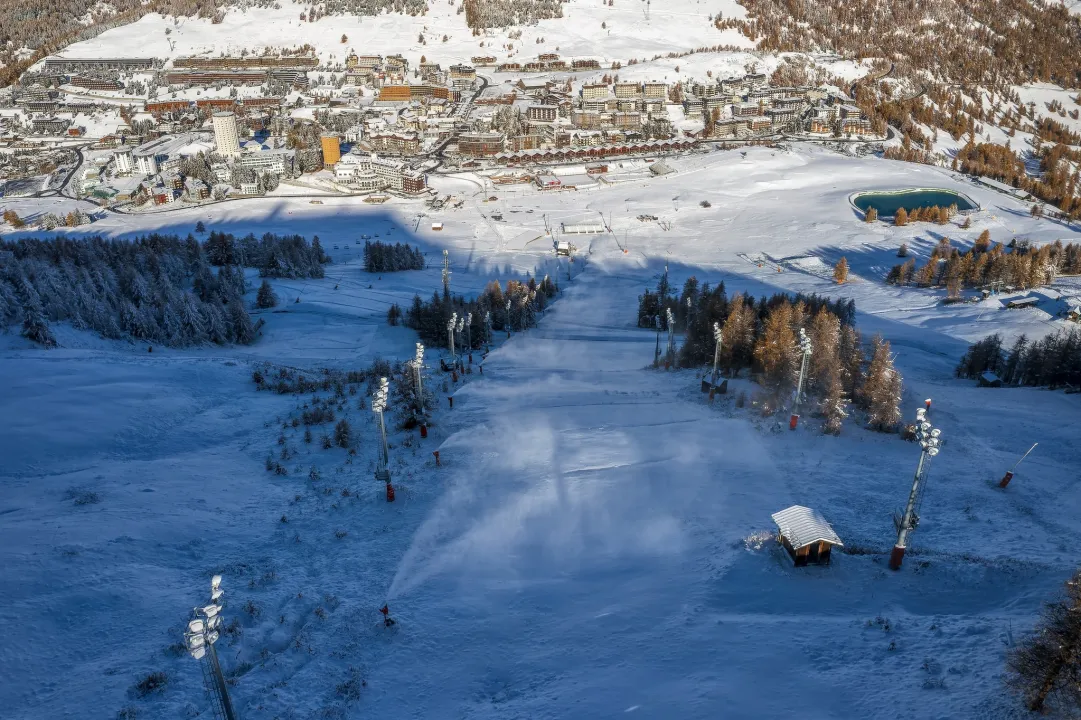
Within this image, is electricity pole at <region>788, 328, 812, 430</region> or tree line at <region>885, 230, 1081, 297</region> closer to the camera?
electricity pole at <region>788, 328, 812, 430</region>

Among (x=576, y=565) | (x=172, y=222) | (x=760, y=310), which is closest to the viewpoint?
(x=576, y=565)

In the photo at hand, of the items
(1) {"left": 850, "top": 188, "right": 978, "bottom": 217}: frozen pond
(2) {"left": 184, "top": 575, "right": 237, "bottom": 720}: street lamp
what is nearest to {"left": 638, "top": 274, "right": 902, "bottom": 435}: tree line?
(2) {"left": 184, "top": 575, "right": 237, "bottom": 720}: street lamp

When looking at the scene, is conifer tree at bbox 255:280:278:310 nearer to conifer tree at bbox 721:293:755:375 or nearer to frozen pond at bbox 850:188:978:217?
conifer tree at bbox 721:293:755:375

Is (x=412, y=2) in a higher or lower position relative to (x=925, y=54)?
higher

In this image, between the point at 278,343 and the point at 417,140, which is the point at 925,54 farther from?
the point at 278,343

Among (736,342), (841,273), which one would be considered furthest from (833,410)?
(841,273)

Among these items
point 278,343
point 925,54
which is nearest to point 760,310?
point 278,343

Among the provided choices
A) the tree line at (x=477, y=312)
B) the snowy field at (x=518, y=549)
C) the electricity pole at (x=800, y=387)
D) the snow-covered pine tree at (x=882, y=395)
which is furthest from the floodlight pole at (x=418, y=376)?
the snow-covered pine tree at (x=882, y=395)
